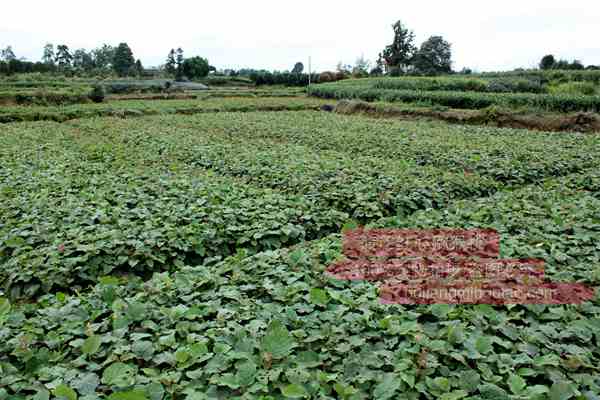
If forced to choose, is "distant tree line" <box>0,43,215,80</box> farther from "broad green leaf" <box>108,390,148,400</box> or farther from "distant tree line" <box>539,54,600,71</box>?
"broad green leaf" <box>108,390,148,400</box>

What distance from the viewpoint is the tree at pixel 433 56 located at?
53.1m

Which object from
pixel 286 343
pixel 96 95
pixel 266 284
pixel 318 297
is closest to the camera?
pixel 286 343

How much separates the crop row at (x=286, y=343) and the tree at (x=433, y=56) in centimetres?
5282

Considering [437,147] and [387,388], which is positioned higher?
[437,147]


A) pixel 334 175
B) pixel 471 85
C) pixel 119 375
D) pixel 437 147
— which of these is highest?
pixel 471 85

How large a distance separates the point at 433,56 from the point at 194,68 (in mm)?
26969

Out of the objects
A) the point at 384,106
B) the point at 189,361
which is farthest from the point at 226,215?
the point at 384,106

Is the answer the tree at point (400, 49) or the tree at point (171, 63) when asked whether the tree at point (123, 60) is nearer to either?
the tree at point (171, 63)

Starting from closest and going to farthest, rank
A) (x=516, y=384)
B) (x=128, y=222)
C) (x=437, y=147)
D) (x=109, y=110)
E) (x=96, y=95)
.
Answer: (x=516, y=384), (x=128, y=222), (x=437, y=147), (x=109, y=110), (x=96, y=95)

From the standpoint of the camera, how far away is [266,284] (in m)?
3.19

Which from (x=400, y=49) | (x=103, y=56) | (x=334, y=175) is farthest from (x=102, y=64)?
(x=334, y=175)

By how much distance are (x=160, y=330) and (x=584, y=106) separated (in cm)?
1912

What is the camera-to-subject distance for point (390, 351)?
2385 mm

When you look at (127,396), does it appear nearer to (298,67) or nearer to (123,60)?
(123,60)
